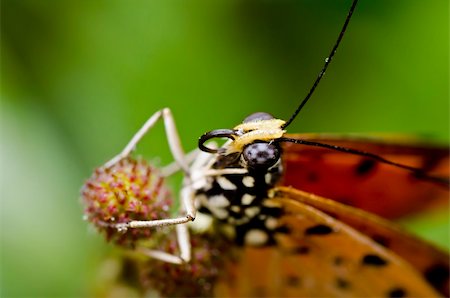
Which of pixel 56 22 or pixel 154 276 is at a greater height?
pixel 56 22

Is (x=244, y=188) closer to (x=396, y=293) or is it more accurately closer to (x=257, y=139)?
(x=257, y=139)

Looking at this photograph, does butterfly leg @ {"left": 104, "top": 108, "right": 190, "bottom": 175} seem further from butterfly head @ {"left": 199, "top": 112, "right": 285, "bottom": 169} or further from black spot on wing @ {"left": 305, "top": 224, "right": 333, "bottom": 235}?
black spot on wing @ {"left": 305, "top": 224, "right": 333, "bottom": 235}

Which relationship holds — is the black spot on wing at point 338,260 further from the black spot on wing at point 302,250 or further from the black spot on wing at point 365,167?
the black spot on wing at point 365,167

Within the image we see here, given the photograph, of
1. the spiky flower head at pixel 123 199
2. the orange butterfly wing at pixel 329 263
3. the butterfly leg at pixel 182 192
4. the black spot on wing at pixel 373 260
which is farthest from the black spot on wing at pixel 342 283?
the spiky flower head at pixel 123 199

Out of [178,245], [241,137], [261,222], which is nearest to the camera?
[241,137]

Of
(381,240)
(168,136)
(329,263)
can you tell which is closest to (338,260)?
(329,263)

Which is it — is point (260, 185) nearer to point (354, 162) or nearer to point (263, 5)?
point (354, 162)

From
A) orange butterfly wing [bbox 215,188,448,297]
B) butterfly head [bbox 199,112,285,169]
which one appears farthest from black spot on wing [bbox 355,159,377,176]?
butterfly head [bbox 199,112,285,169]

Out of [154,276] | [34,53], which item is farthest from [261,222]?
[34,53]
